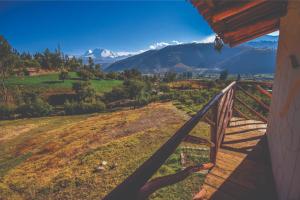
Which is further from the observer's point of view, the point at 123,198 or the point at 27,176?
the point at 27,176

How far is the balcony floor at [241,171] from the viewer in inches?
105

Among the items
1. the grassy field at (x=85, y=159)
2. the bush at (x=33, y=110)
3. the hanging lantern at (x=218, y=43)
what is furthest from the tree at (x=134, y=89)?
the hanging lantern at (x=218, y=43)

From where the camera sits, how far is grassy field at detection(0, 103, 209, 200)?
24.4 feet

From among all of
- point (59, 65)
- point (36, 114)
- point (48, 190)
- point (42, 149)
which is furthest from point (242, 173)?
point (59, 65)

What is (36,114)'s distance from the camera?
26484 mm

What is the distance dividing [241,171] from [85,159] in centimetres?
875

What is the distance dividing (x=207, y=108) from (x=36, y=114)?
30.0 metres

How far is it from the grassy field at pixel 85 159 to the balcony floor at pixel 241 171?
2.61 meters

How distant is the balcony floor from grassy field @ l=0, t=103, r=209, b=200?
2.61 meters

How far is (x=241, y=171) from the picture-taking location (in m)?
3.28

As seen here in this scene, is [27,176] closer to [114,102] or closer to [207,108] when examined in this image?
[207,108]

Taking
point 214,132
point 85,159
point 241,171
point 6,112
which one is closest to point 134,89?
point 6,112

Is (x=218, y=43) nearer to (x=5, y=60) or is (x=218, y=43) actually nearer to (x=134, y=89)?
(x=134, y=89)

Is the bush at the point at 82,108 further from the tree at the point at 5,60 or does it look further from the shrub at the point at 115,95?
the tree at the point at 5,60
